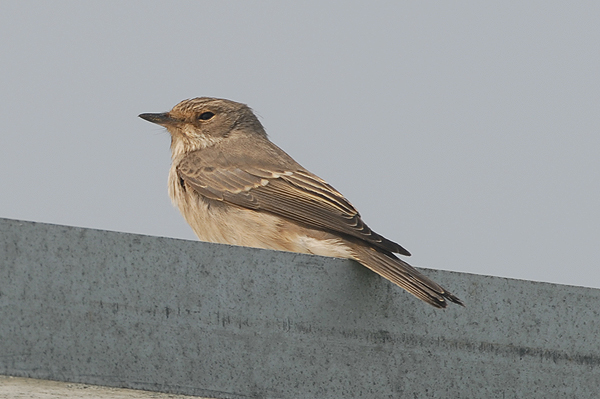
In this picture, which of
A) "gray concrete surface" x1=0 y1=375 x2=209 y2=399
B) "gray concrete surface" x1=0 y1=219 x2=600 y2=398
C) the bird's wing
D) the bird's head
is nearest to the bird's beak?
the bird's head

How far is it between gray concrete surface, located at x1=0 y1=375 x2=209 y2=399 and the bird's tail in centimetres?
112

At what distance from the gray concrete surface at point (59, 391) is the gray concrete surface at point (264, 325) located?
77 mm

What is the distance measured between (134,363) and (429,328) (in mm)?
1250

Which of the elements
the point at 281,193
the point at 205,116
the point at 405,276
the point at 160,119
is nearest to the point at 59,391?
the point at 405,276

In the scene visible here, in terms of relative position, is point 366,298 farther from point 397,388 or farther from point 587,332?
point 587,332

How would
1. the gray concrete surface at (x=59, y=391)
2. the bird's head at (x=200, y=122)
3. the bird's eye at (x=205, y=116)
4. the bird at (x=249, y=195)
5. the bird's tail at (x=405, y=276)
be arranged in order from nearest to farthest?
the gray concrete surface at (x=59, y=391) → the bird's tail at (x=405, y=276) → the bird at (x=249, y=195) → the bird's head at (x=200, y=122) → the bird's eye at (x=205, y=116)

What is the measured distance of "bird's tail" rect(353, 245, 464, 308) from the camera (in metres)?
3.70

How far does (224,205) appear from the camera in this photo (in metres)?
6.63

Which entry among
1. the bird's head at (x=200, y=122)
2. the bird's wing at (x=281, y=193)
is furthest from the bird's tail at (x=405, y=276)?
the bird's head at (x=200, y=122)

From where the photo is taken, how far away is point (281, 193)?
6469 millimetres

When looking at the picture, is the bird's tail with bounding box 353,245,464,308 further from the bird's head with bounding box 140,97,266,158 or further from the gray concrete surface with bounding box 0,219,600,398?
the bird's head with bounding box 140,97,266,158

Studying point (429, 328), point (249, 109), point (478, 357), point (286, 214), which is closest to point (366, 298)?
point (429, 328)

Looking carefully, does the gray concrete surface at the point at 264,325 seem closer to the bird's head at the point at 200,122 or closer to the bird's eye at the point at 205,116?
the bird's head at the point at 200,122

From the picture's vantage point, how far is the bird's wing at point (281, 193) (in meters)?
5.84
